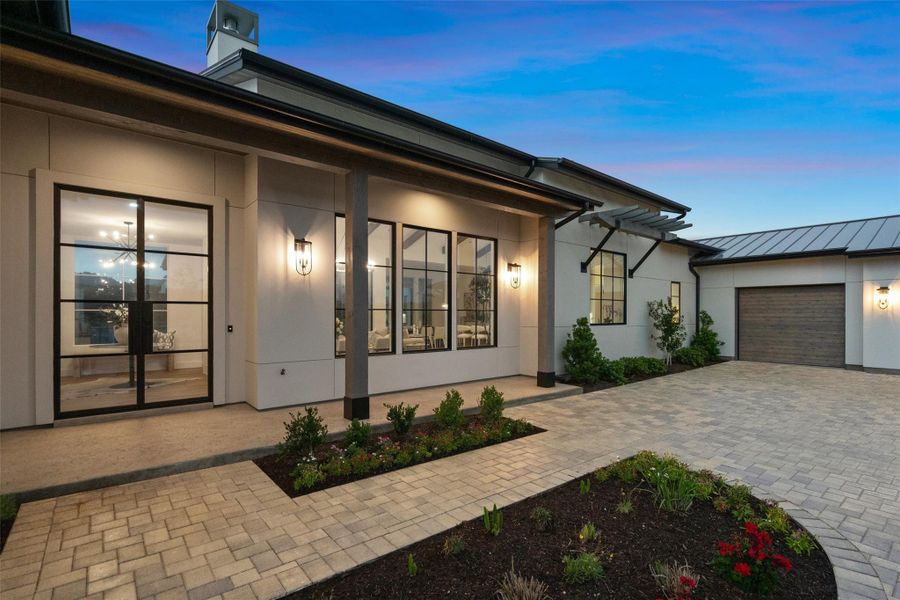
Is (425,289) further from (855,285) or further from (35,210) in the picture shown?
A: (855,285)

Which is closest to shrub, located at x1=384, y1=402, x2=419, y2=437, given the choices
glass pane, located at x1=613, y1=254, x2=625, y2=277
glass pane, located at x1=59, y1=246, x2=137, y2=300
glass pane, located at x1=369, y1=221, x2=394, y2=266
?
glass pane, located at x1=369, y1=221, x2=394, y2=266

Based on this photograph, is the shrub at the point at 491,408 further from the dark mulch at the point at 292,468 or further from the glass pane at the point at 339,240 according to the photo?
the glass pane at the point at 339,240

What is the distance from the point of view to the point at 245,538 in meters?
2.76

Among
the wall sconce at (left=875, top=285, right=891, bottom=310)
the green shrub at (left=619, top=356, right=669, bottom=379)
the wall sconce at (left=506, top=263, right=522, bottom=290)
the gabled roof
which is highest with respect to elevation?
the gabled roof

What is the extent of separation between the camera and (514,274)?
8.74 meters

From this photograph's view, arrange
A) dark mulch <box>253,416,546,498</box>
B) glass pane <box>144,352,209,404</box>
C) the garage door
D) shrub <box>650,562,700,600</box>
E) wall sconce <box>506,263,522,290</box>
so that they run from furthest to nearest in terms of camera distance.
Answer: the garage door
wall sconce <box>506,263,522,290</box>
glass pane <box>144,352,209,404</box>
dark mulch <box>253,416,546,498</box>
shrub <box>650,562,700,600</box>

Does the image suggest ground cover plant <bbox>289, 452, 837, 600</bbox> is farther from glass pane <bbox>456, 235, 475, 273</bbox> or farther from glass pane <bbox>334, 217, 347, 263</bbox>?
glass pane <bbox>456, 235, 475, 273</bbox>

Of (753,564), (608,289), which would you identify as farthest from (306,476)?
(608,289)

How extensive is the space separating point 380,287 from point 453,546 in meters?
4.94

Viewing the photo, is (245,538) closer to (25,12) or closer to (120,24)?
(25,12)

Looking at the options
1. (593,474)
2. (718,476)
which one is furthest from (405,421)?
(718,476)

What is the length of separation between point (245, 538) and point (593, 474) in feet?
9.93

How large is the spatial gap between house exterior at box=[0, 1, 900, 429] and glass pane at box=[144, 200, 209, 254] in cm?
2

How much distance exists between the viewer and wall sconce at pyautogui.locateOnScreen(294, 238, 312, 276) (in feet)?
19.4
